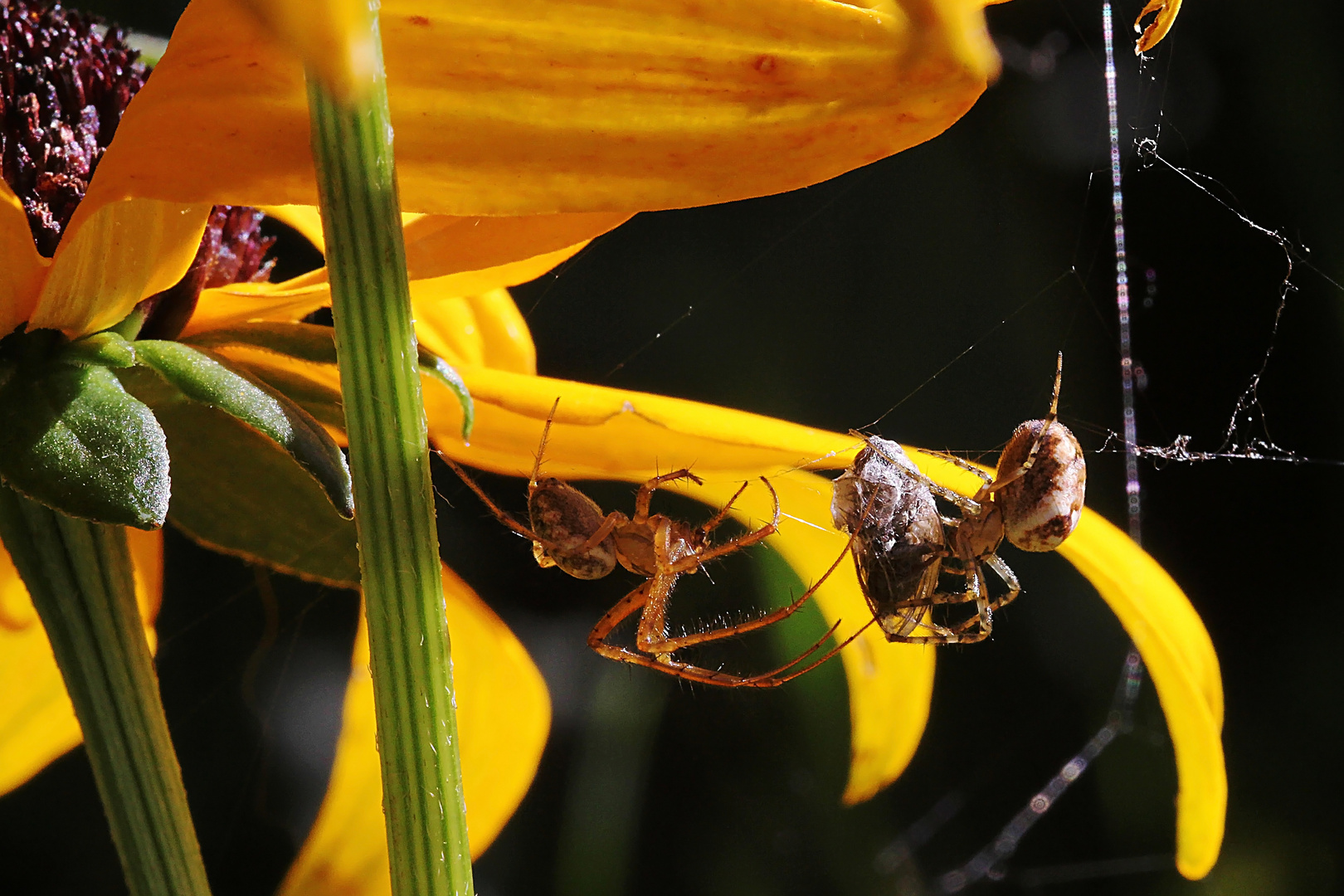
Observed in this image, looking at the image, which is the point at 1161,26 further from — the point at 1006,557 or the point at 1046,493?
the point at 1006,557

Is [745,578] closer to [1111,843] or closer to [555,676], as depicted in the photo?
[555,676]

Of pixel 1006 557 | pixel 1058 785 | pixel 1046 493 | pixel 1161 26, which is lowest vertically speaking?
pixel 1058 785

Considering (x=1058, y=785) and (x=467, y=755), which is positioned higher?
(x=467, y=755)

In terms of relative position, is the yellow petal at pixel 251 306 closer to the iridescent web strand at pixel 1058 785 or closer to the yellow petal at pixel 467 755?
the yellow petal at pixel 467 755

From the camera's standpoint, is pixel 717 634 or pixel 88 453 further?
pixel 717 634

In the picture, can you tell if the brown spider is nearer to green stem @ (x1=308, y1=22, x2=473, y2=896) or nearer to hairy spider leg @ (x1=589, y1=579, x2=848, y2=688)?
hairy spider leg @ (x1=589, y1=579, x2=848, y2=688)

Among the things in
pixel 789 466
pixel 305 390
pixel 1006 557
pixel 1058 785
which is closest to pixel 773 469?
pixel 789 466

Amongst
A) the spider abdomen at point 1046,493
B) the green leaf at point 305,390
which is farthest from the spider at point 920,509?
the green leaf at point 305,390
